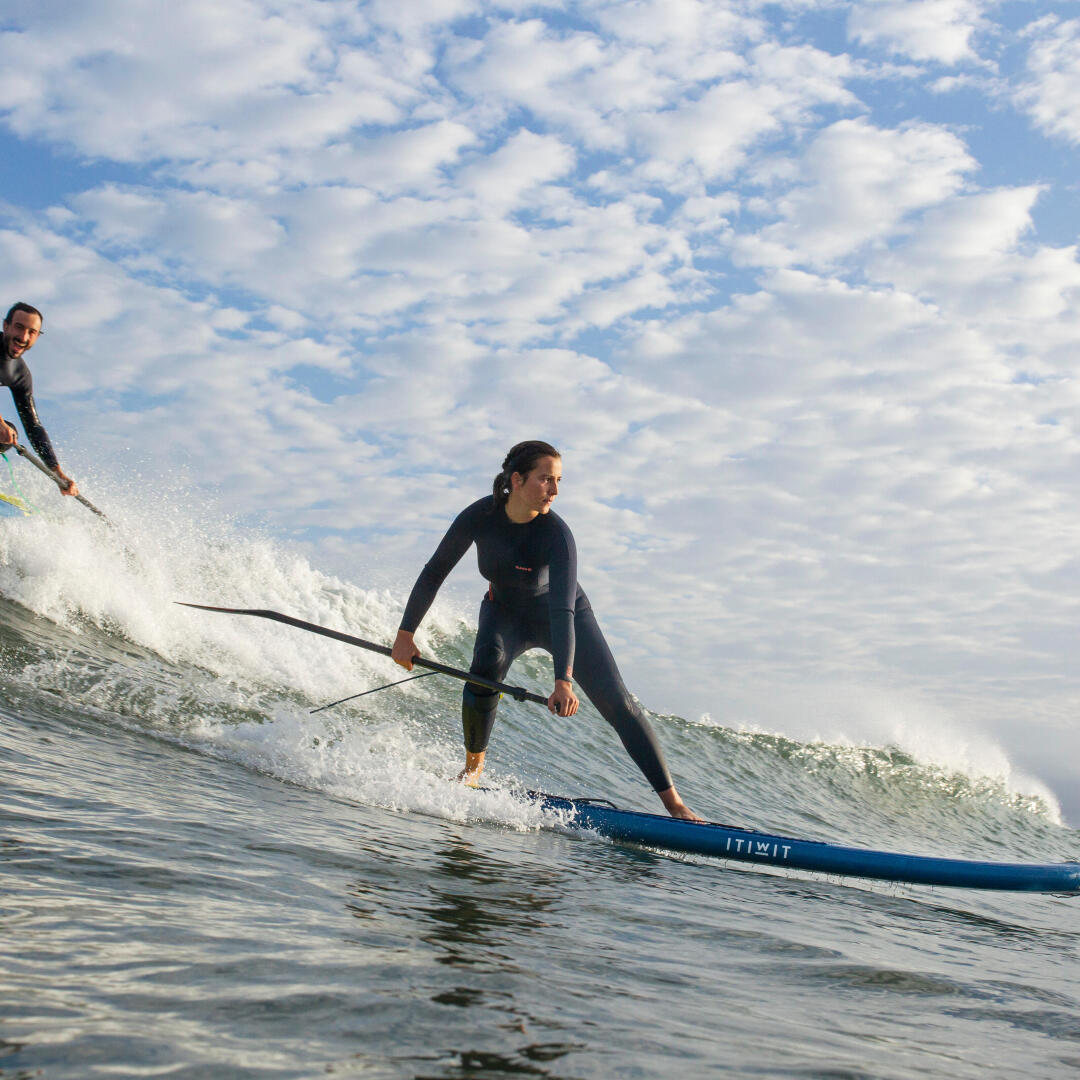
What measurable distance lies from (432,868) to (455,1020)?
1.57 meters

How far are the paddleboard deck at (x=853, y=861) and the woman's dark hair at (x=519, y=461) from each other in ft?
6.27

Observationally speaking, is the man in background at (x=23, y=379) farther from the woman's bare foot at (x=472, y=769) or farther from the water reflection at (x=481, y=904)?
the water reflection at (x=481, y=904)

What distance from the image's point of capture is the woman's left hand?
447 cm

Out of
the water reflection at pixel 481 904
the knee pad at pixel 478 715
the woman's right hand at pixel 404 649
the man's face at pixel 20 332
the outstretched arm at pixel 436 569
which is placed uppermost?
the man's face at pixel 20 332

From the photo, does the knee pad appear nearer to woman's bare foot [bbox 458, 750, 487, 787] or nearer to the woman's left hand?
woman's bare foot [bbox 458, 750, 487, 787]

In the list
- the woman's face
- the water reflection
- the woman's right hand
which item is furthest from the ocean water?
the woman's face

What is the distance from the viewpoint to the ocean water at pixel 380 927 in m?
1.47

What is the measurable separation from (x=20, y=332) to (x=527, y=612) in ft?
13.7

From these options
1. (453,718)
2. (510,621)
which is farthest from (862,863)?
(453,718)

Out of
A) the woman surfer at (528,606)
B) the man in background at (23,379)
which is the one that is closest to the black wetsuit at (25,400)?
the man in background at (23,379)

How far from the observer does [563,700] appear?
4.48 metres

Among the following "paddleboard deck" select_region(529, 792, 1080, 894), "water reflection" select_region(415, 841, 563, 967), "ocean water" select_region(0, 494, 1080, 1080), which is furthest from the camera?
"paddleboard deck" select_region(529, 792, 1080, 894)

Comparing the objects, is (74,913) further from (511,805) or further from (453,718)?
(453,718)

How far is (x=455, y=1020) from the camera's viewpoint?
5.13ft
